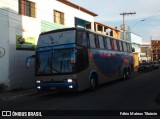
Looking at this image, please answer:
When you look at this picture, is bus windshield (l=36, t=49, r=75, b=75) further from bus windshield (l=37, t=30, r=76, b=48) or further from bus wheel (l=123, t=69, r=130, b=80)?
bus wheel (l=123, t=69, r=130, b=80)

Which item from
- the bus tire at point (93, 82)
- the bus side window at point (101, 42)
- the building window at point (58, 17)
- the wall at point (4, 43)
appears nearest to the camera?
the bus tire at point (93, 82)

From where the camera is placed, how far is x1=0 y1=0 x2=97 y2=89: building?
21.5 metres

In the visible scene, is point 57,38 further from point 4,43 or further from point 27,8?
point 27,8

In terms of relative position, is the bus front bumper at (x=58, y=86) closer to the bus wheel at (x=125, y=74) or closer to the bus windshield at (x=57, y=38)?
the bus windshield at (x=57, y=38)

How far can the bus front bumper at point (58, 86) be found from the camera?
55.8ft

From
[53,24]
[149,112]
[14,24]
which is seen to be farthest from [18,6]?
[149,112]

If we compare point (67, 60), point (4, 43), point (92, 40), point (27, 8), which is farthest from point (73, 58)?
point (27, 8)

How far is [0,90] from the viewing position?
2067 cm

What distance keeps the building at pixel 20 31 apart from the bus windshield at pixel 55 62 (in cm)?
433

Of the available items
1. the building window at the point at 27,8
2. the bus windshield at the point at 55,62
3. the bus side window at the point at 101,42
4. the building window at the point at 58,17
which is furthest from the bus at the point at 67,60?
the building window at the point at 58,17

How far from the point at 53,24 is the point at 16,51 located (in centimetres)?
659

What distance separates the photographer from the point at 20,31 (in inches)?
904

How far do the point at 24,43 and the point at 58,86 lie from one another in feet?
23.3

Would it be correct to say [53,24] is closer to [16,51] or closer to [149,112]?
[16,51]
